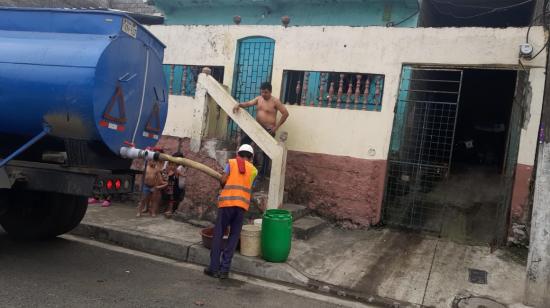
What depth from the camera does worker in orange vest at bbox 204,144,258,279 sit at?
5.27m

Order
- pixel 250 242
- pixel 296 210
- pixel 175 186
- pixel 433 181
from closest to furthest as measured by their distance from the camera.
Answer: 1. pixel 250 242
2. pixel 296 210
3. pixel 175 186
4. pixel 433 181

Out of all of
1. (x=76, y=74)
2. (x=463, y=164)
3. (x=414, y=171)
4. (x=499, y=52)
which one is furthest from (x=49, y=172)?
(x=463, y=164)

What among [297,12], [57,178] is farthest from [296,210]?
[297,12]

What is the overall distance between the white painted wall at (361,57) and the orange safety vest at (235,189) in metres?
2.77

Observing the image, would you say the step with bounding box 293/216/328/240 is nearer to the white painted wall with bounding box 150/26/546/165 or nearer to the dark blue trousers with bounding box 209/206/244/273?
the white painted wall with bounding box 150/26/546/165

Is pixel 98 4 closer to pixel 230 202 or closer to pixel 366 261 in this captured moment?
pixel 230 202

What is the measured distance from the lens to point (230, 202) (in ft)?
17.3

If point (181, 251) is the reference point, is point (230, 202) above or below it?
above

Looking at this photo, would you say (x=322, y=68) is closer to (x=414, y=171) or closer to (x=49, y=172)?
(x=414, y=171)

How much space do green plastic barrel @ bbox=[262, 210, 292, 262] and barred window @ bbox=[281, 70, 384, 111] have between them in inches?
112

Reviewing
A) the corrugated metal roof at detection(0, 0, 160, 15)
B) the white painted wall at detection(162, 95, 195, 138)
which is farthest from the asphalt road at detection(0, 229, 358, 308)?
the corrugated metal roof at detection(0, 0, 160, 15)

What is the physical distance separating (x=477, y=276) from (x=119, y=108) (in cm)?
460

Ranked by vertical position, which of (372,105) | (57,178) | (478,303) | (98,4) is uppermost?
(98,4)

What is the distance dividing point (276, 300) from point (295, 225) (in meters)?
2.29
